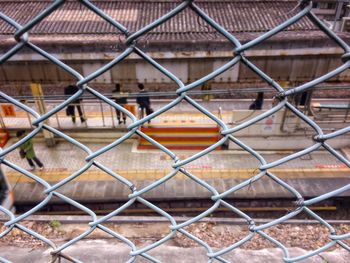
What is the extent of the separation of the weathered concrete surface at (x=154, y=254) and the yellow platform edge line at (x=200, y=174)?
205 inches

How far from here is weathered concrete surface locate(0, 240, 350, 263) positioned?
75.4 inches

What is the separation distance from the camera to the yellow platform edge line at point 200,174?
7.28 m

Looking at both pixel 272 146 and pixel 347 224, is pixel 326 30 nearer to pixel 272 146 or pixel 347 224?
pixel 347 224

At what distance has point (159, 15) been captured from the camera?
8.55 meters

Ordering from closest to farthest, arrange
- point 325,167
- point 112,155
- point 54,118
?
point 325,167 → point 112,155 → point 54,118

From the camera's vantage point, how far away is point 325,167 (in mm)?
7660

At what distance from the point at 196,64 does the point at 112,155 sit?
352cm

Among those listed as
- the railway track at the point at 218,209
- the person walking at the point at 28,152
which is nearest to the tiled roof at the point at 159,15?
the person walking at the point at 28,152

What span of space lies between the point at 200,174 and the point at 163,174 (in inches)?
38.2

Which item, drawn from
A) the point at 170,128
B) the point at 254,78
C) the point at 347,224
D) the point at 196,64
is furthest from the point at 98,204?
the point at 347,224

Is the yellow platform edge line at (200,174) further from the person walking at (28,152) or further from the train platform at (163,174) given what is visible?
the person walking at (28,152)

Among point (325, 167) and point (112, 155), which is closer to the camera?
point (325, 167)

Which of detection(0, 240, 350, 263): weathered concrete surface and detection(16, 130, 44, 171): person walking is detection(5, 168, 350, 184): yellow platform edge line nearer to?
detection(16, 130, 44, 171): person walking

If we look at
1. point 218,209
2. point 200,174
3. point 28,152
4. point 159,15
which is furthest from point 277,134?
point 28,152
